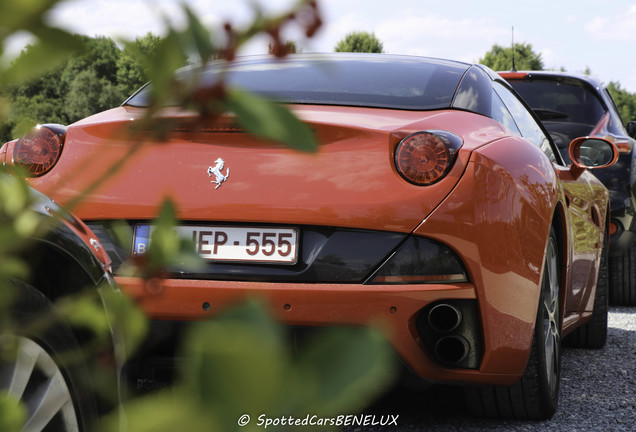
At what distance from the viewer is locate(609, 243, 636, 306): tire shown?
6637mm

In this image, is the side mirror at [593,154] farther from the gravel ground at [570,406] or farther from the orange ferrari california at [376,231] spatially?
the orange ferrari california at [376,231]

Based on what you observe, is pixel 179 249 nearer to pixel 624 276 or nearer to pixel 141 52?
pixel 141 52

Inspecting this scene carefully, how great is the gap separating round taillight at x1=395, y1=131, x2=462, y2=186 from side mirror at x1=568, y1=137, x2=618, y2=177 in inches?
70.5

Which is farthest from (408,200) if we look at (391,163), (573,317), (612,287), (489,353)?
(612,287)

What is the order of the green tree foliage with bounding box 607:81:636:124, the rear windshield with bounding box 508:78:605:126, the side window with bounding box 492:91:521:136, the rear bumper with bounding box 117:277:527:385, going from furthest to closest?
the green tree foliage with bounding box 607:81:636:124
the rear windshield with bounding box 508:78:605:126
the side window with bounding box 492:91:521:136
the rear bumper with bounding box 117:277:527:385

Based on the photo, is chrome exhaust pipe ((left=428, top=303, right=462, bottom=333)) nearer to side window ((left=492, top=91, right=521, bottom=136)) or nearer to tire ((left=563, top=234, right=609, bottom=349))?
side window ((left=492, top=91, right=521, bottom=136))

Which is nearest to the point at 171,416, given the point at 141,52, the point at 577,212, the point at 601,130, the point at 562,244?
the point at 141,52

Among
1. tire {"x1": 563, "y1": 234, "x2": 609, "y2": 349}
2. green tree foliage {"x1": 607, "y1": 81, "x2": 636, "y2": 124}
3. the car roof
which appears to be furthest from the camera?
green tree foliage {"x1": 607, "y1": 81, "x2": 636, "y2": 124}

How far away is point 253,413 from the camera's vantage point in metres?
0.35

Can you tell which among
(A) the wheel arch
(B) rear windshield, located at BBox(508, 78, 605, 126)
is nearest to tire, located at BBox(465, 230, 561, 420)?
(A) the wheel arch

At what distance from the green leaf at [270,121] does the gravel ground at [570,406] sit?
2799 millimetres

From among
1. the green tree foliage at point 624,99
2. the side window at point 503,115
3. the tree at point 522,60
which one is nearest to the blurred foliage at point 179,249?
the side window at point 503,115

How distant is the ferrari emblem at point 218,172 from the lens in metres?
2.80

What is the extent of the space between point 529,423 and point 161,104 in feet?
10.0
